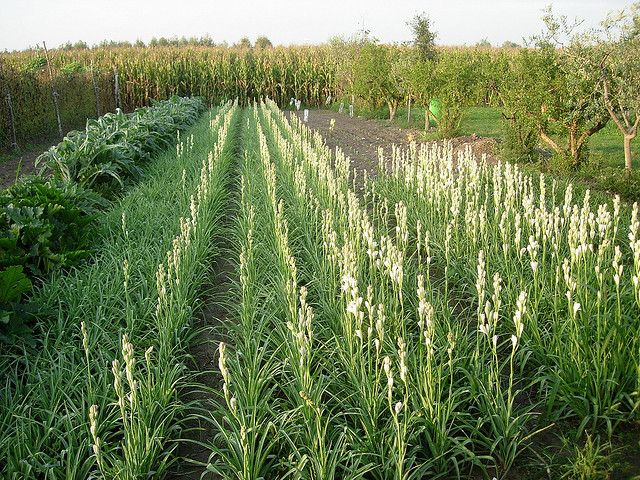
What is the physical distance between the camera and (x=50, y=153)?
8.91m

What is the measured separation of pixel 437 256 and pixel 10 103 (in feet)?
43.0

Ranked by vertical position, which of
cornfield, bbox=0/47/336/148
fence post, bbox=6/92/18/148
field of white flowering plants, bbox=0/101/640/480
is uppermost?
cornfield, bbox=0/47/336/148

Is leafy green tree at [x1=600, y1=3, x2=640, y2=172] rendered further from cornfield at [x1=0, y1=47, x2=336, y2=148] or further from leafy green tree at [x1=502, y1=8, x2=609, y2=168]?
cornfield at [x1=0, y1=47, x2=336, y2=148]

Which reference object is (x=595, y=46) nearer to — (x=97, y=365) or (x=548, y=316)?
(x=548, y=316)

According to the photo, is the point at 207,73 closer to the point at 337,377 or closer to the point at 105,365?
the point at 105,365

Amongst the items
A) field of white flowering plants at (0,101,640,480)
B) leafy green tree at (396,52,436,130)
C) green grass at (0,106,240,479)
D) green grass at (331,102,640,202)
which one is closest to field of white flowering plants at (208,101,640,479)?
field of white flowering plants at (0,101,640,480)

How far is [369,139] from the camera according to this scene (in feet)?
56.2

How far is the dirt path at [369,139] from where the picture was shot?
13.4 metres

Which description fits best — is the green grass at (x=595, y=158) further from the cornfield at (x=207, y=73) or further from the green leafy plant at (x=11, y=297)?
the cornfield at (x=207, y=73)

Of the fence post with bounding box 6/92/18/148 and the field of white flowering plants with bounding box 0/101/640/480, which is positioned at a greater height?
the fence post with bounding box 6/92/18/148

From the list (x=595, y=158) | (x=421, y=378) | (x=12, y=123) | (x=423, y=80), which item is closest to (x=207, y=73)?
(x=423, y=80)

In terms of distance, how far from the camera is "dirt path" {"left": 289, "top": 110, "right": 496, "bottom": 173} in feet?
44.1

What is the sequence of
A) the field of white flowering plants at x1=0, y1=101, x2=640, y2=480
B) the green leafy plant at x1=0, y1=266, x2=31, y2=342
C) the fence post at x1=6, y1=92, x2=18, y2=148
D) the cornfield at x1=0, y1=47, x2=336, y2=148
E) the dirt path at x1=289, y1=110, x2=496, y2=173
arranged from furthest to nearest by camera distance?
1. the cornfield at x1=0, y1=47, x2=336, y2=148
2. the fence post at x1=6, y1=92, x2=18, y2=148
3. the dirt path at x1=289, y1=110, x2=496, y2=173
4. the green leafy plant at x1=0, y1=266, x2=31, y2=342
5. the field of white flowering plants at x1=0, y1=101, x2=640, y2=480

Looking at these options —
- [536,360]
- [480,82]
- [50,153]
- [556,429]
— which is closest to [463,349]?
[536,360]
